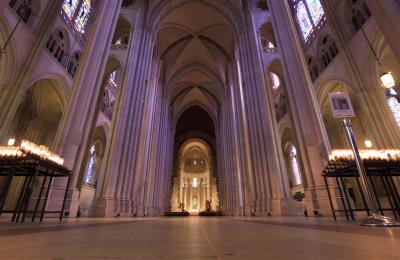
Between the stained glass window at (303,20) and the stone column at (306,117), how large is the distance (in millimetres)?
5662

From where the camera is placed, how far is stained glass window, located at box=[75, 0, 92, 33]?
1270 cm

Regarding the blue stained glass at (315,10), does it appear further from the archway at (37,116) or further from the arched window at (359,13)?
the archway at (37,116)

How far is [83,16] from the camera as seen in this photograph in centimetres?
1320

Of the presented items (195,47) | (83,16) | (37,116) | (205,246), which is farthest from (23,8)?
(195,47)

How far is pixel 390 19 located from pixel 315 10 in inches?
400

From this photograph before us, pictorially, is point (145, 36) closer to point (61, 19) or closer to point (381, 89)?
point (61, 19)

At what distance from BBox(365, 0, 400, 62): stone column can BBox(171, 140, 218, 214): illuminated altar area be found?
→ 112ft

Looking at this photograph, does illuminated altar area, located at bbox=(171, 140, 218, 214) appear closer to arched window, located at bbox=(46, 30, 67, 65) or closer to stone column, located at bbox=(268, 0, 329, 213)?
arched window, located at bbox=(46, 30, 67, 65)

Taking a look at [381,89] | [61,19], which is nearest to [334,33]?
[381,89]

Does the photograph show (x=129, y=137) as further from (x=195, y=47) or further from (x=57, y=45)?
(x=195, y=47)

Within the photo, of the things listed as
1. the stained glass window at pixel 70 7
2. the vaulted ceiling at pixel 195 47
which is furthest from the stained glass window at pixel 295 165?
the stained glass window at pixel 70 7

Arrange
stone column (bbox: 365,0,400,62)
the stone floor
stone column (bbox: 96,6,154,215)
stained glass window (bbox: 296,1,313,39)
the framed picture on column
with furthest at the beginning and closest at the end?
1. stained glass window (bbox: 296,1,313,39)
2. stone column (bbox: 96,6,154,215)
3. stone column (bbox: 365,0,400,62)
4. the framed picture on column
5. the stone floor

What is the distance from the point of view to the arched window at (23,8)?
28.1 feet

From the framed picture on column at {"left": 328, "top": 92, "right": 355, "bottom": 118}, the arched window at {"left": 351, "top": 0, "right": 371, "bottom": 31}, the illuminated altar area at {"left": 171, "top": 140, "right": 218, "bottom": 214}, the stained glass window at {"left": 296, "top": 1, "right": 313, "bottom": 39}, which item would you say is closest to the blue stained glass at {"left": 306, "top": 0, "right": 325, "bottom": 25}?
the stained glass window at {"left": 296, "top": 1, "right": 313, "bottom": 39}
